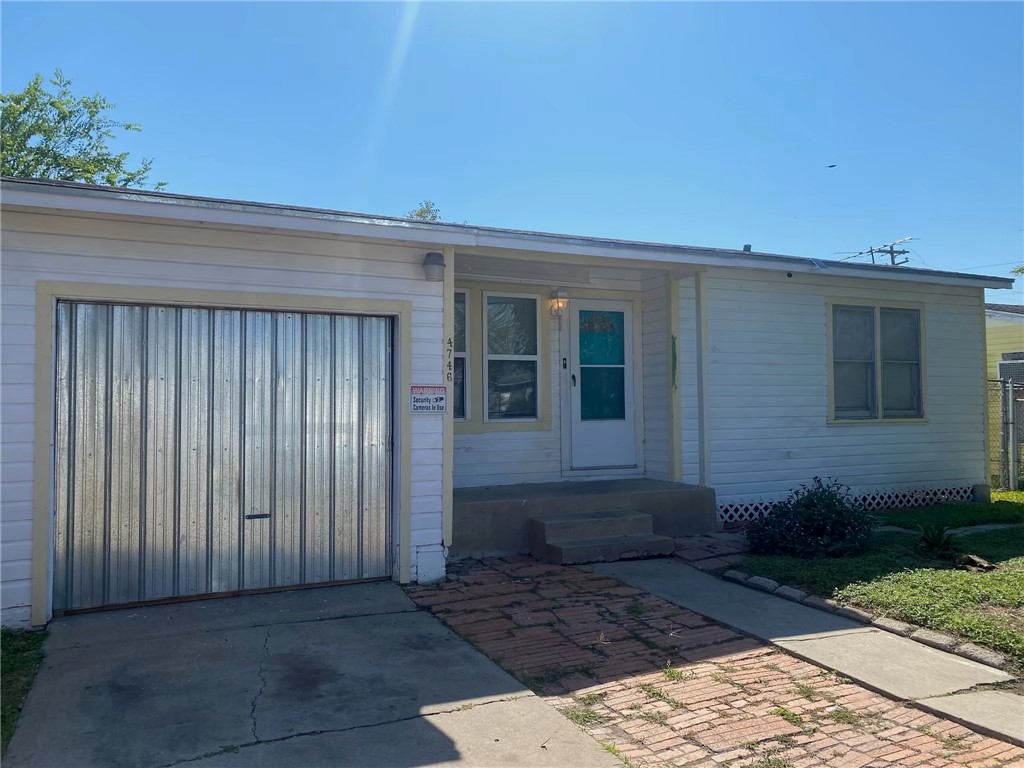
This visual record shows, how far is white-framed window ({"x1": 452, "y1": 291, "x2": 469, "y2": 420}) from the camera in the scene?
8250mm

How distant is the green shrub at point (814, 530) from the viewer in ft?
22.9

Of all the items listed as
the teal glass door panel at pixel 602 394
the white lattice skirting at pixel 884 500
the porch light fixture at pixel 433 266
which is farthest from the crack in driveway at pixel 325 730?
the white lattice skirting at pixel 884 500

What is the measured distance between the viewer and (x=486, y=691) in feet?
13.6

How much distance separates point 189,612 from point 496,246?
377 centimetres

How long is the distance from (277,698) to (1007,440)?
12.3 metres

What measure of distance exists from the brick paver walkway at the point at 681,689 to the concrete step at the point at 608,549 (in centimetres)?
76

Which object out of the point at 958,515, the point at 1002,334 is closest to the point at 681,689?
the point at 958,515

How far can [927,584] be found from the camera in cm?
587

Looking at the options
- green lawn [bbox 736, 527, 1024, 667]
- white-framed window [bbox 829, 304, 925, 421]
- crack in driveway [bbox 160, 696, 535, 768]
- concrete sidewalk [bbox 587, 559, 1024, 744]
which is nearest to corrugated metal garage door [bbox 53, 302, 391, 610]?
crack in driveway [bbox 160, 696, 535, 768]

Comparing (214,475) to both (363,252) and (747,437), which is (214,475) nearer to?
(363,252)

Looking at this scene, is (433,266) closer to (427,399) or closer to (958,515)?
(427,399)

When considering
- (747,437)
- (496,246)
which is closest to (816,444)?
(747,437)

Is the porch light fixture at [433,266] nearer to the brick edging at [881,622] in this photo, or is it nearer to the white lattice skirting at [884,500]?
the brick edging at [881,622]

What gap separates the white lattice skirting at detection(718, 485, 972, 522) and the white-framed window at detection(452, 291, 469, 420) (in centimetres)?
319
